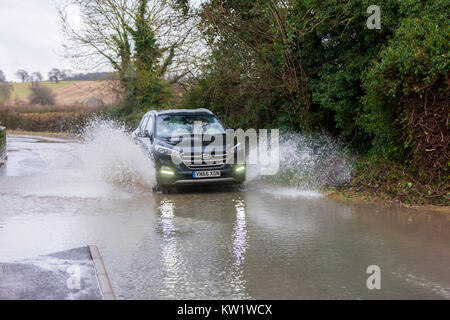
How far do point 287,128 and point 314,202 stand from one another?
5.42m

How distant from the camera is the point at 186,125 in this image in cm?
1331

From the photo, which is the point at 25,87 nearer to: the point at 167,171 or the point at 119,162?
the point at 119,162

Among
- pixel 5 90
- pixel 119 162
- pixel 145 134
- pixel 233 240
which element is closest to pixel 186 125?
pixel 145 134

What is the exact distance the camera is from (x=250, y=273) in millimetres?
5848

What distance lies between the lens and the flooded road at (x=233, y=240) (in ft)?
17.8

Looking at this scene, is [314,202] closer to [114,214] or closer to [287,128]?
[114,214]

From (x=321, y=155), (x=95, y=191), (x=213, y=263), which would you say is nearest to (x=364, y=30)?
(x=321, y=155)

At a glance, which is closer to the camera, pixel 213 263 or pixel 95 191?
pixel 213 263

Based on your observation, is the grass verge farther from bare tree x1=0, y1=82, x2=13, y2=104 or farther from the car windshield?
bare tree x1=0, y1=82, x2=13, y2=104

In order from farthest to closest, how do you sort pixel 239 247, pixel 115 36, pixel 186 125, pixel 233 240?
pixel 115 36
pixel 186 125
pixel 233 240
pixel 239 247

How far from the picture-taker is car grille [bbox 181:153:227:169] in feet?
38.9

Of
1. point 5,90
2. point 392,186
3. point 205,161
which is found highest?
point 5,90

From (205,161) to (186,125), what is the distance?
1.74 meters

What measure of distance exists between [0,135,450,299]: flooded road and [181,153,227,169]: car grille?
636mm
